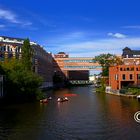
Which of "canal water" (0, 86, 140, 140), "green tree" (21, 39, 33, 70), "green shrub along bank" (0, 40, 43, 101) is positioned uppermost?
"green tree" (21, 39, 33, 70)

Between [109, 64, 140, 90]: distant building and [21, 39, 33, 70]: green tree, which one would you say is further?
[109, 64, 140, 90]: distant building

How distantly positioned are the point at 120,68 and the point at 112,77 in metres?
7.16

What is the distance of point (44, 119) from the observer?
6381 centimetres

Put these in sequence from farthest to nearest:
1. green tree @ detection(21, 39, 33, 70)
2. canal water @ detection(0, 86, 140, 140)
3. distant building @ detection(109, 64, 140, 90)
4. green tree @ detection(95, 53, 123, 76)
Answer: green tree @ detection(95, 53, 123, 76) < distant building @ detection(109, 64, 140, 90) < green tree @ detection(21, 39, 33, 70) < canal water @ detection(0, 86, 140, 140)

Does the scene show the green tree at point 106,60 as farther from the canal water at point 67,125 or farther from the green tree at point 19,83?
the canal water at point 67,125

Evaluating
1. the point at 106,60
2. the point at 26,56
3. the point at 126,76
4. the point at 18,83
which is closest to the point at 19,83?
the point at 18,83

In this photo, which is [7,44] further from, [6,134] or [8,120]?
[6,134]

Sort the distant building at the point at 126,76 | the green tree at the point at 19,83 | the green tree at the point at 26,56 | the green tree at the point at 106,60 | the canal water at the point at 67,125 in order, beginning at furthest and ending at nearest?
1. the green tree at the point at 106,60
2. the distant building at the point at 126,76
3. the green tree at the point at 26,56
4. the green tree at the point at 19,83
5. the canal water at the point at 67,125

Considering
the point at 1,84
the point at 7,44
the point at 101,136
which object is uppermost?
the point at 7,44

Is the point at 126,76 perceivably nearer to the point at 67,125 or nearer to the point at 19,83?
the point at 19,83

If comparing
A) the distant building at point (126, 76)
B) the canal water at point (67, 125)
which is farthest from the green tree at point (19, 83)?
the distant building at point (126, 76)

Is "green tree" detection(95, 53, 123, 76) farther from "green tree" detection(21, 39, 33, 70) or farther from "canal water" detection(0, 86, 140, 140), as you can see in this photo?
"canal water" detection(0, 86, 140, 140)

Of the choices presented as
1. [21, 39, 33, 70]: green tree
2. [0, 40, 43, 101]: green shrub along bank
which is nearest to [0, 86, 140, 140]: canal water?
[0, 40, 43, 101]: green shrub along bank

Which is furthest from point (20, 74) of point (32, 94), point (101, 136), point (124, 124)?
point (101, 136)
